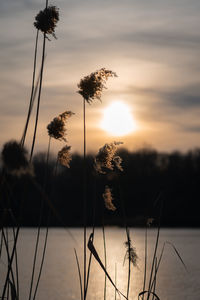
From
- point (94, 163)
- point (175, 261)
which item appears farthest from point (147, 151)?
point (94, 163)

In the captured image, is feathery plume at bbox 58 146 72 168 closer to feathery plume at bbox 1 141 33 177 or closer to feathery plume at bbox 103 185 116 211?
feathery plume at bbox 103 185 116 211

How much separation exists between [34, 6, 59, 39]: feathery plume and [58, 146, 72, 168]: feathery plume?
69 cm

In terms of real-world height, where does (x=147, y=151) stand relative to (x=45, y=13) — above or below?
above

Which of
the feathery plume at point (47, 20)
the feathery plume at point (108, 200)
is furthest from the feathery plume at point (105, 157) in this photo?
the feathery plume at point (47, 20)

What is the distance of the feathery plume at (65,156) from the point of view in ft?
10.5

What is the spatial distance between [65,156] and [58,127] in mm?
218

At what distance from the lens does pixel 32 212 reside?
60.0 meters

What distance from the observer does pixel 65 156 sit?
10.6 feet

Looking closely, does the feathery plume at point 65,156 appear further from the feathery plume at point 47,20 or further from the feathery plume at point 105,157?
the feathery plume at point 47,20

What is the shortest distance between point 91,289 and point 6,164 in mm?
12723

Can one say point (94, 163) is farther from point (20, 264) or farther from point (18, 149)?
point (20, 264)

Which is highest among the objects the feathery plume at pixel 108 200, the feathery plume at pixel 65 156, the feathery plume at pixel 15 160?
the feathery plume at pixel 65 156

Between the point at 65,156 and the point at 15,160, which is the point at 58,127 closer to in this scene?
the point at 65,156

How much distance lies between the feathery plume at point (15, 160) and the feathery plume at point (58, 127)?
0.94m
